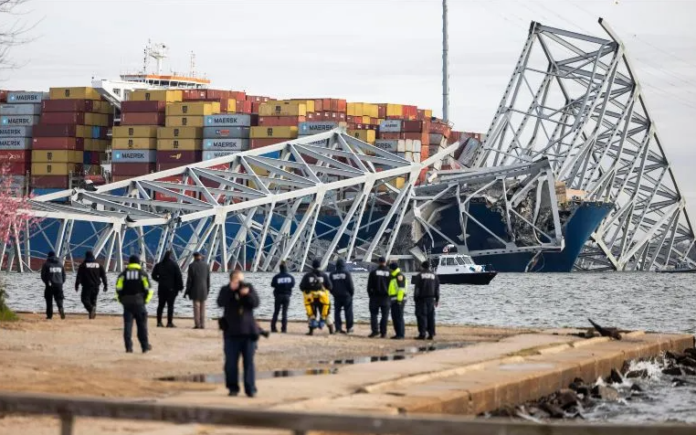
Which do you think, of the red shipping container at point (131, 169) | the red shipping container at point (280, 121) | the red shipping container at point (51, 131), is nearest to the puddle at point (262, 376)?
the red shipping container at point (280, 121)

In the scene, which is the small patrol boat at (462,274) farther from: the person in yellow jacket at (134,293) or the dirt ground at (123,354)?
the person in yellow jacket at (134,293)

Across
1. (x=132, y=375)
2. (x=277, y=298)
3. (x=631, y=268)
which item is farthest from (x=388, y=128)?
(x=132, y=375)

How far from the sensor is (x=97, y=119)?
120938 mm

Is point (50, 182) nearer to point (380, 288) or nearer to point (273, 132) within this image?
point (273, 132)

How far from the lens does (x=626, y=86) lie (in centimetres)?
9844

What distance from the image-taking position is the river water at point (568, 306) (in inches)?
878

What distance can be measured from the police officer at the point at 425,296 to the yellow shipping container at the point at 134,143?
297 ft

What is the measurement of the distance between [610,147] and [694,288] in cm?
1920

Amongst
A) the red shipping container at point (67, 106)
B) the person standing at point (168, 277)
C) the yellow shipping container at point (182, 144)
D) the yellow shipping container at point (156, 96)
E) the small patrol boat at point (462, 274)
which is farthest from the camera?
the red shipping container at point (67, 106)

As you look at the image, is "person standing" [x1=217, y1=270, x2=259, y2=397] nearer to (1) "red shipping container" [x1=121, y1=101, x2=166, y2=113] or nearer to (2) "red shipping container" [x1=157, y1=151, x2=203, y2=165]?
(2) "red shipping container" [x1=157, y1=151, x2=203, y2=165]

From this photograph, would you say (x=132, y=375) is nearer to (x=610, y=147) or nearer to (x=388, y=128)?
(x=610, y=147)

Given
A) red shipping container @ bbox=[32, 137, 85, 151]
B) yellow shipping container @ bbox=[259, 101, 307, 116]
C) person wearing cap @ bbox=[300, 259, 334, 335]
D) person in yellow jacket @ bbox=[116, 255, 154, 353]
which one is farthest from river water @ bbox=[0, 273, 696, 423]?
red shipping container @ bbox=[32, 137, 85, 151]

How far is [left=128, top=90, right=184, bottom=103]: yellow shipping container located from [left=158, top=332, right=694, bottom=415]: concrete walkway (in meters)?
92.6

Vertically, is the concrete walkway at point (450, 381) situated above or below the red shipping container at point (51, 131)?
below
